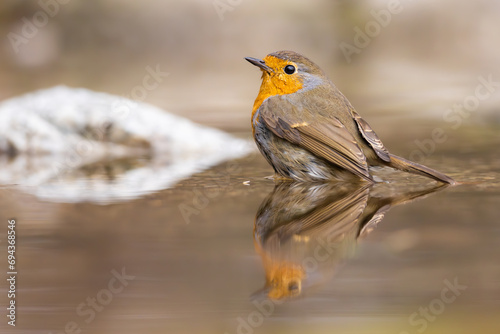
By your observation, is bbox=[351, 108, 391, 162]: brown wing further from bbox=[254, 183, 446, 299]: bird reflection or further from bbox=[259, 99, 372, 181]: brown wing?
bbox=[254, 183, 446, 299]: bird reflection

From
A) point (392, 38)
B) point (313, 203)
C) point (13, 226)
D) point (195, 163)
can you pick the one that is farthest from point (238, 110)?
point (13, 226)

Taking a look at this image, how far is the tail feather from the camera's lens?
4.12m

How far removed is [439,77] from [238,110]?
300 cm

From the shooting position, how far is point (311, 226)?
302cm

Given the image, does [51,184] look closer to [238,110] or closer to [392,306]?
[392,306]

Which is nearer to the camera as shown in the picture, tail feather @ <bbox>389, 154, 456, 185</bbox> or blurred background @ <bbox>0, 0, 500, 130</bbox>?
tail feather @ <bbox>389, 154, 456, 185</bbox>

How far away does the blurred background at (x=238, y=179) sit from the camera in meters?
2.12

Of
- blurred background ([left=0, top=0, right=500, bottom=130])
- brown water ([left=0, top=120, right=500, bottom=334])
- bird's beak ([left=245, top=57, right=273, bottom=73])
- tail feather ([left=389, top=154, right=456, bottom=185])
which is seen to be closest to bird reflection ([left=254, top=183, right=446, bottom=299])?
brown water ([left=0, top=120, right=500, bottom=334])

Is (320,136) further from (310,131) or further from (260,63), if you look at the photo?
(260,63)

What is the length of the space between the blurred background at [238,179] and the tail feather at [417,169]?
15 centimetres

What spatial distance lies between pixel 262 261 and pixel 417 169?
1.89 m

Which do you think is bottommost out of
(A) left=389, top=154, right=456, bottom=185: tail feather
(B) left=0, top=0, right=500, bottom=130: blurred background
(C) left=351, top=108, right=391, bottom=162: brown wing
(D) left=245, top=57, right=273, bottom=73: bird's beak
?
(B) left=0, top=0, right=500, bottom=130: blurred background

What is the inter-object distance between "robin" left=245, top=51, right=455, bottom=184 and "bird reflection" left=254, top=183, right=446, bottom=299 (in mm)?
149

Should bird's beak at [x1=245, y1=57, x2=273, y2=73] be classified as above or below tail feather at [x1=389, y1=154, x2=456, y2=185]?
above
